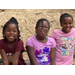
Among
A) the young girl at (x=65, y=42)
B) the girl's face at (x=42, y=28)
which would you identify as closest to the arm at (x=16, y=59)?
the girl's face at (x=42, y=28)

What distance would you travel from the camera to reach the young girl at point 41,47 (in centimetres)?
241

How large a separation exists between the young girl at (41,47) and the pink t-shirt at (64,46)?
134 millimetres

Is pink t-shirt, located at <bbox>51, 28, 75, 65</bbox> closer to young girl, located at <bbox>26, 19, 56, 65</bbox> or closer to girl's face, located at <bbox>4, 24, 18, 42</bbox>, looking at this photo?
young girl, located at <bbox>26, 19, 56, 65</bbox>

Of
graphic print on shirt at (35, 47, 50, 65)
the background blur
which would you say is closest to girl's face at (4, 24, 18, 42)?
graphic print on shirt at (35, 47, 50, 65)

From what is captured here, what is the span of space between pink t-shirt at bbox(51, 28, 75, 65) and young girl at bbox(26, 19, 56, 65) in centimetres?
13

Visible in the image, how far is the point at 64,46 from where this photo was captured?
2590mm

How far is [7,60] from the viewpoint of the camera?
7.63 ft

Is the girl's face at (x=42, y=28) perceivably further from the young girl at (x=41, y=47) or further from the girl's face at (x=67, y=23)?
the girl's face at (x=67, y=23)

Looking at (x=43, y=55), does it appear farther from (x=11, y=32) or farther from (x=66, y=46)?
(x=11, y=32)

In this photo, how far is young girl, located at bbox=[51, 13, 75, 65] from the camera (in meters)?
2.58

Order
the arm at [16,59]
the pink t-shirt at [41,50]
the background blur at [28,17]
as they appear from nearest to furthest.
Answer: the arm at [16,59]
the pink t-shirt at [41,50]
the background blur at [28,17]

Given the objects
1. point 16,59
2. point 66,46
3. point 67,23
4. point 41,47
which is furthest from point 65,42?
point 16,59
